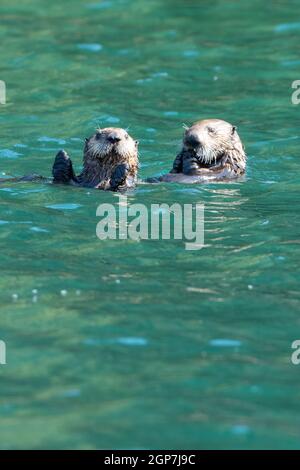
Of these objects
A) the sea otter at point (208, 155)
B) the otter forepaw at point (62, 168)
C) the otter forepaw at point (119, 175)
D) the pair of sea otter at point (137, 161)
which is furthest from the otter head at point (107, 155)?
the sea otter at point (208, 155)

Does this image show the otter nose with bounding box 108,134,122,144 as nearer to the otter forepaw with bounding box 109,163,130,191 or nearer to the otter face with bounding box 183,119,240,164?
the otter forepaw with bounding box 109,163,130,191

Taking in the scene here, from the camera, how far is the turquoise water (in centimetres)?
618

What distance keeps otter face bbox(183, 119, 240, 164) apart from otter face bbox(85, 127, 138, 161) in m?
0.84

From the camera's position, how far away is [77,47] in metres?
16.4

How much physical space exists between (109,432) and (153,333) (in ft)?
4.28

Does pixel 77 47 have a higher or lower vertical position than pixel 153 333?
higher

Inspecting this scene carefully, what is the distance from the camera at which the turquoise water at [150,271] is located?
20.3 feet

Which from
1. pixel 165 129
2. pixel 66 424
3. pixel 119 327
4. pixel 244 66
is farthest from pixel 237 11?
pixel 66 424

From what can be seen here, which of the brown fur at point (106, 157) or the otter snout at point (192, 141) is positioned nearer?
the brown fur at point (106, 157)

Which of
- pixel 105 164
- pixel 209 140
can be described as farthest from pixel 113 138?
pixel 209 140

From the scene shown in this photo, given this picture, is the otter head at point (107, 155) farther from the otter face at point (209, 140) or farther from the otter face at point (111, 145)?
the otter face at point (209, 140)

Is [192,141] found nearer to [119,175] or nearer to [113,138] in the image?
[113,138]

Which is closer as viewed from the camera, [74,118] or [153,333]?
[153,333]

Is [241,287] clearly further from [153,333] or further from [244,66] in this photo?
[244,66]
